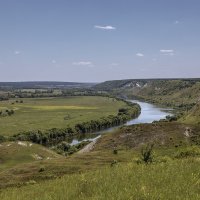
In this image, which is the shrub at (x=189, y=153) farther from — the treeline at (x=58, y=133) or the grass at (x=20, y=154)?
the treeline at (x=58, y=133)

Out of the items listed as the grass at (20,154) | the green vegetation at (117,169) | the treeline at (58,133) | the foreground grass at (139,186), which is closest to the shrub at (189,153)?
the green vegetation at (117,169)

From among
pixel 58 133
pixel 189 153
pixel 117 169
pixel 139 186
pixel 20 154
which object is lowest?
pixel 58 133

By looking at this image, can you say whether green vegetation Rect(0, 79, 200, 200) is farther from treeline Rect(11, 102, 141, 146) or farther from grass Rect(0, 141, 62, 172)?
treeline Rect(11, 102, 141, 146)

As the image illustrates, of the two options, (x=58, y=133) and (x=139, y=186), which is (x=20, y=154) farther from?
(x=58, y=133)

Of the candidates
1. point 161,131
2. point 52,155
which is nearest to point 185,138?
point 161,131

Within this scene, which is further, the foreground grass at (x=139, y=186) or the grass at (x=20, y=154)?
the grass at (x=20, y=154)

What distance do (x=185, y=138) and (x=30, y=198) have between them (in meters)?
60.8

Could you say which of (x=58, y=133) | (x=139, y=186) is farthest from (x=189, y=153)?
(x=58, y=133)

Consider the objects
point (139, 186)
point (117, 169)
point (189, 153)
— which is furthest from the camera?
point (189, 153)

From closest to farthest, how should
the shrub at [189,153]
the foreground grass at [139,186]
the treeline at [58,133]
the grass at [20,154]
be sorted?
the foreground grass at [139,186] < the shrub at [189,153] < the grass at [20,154] < the treeline at [58,133]

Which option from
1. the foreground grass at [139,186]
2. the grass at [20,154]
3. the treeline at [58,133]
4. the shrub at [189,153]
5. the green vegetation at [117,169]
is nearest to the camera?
the foreground grass at [139,186]

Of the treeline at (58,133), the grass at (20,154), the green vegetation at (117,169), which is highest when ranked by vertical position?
the green vegetation at (117,169)

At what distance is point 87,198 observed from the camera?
36.1 feet

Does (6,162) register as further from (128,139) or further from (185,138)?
(185,138)
